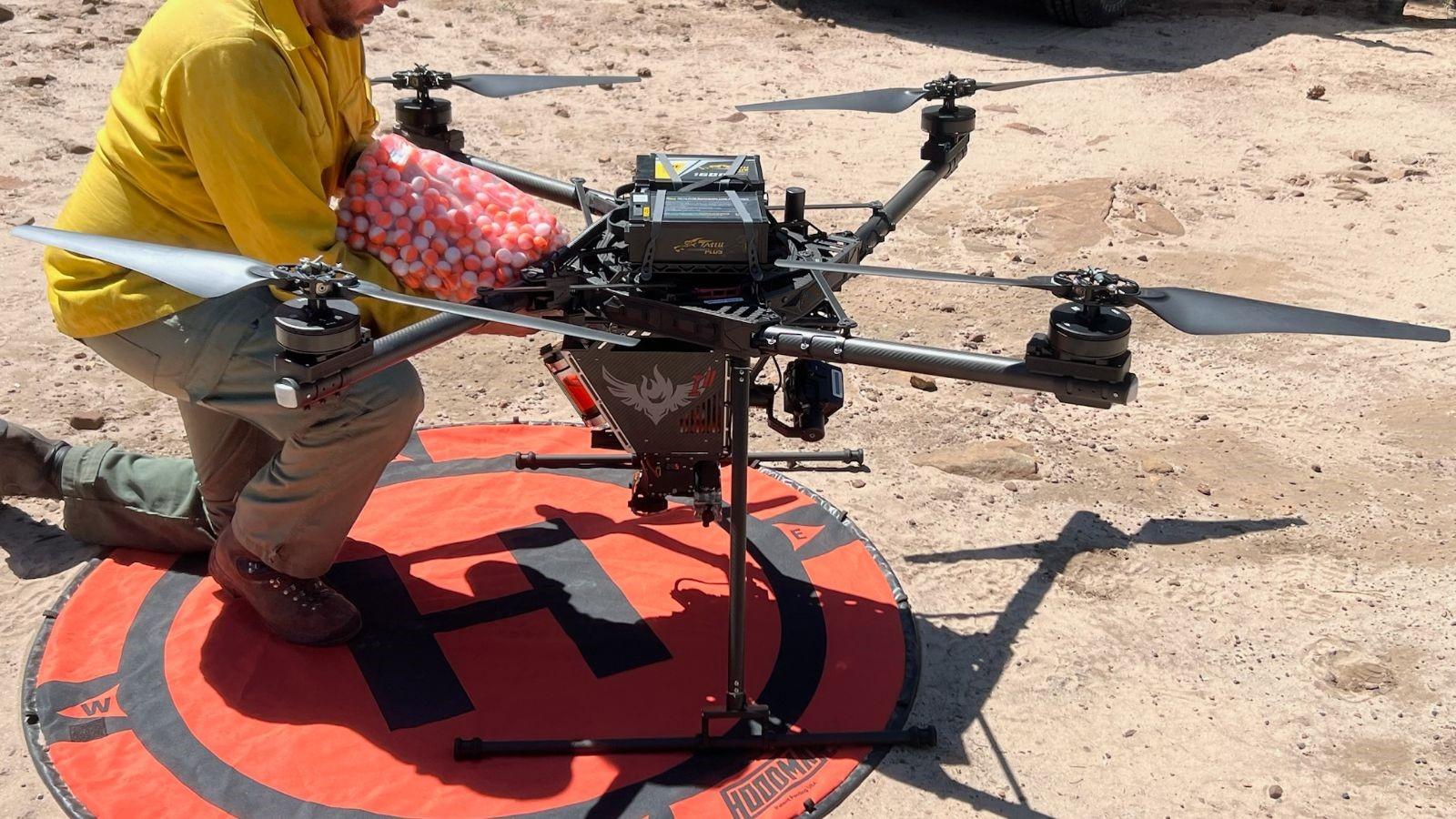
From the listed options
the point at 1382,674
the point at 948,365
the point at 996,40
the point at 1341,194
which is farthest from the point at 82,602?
the point at 996,40

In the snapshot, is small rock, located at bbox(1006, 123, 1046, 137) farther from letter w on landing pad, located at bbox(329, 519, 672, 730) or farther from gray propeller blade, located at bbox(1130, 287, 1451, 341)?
gray propeller blade, located at bbox(1130, 287, 1451, 341)

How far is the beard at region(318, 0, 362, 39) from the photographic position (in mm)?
3518

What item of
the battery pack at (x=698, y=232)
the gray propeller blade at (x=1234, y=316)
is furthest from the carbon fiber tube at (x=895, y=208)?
the gray propeller blade at (x=1234, y=316)

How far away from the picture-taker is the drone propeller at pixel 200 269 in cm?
266

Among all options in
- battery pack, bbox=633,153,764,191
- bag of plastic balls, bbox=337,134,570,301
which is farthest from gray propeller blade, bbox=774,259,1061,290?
bag of plastic balls, bbox=337,134,570,301

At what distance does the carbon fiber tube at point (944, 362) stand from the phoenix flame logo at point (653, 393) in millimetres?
605

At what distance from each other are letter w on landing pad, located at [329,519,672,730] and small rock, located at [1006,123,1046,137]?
544cm

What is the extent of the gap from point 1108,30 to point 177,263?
1023cm

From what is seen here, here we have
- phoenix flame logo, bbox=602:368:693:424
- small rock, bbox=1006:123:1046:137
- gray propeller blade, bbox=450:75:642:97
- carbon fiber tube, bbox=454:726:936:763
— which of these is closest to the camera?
carbon fiber tube, bbox=454:726:936:763

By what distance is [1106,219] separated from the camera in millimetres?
7379

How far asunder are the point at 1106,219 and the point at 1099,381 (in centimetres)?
476

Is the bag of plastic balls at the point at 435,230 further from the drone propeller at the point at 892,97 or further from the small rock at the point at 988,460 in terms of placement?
the small rock at the point at 988,460

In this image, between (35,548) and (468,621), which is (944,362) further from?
(35,548)

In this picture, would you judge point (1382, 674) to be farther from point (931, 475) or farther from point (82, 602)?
point (82, 602)
